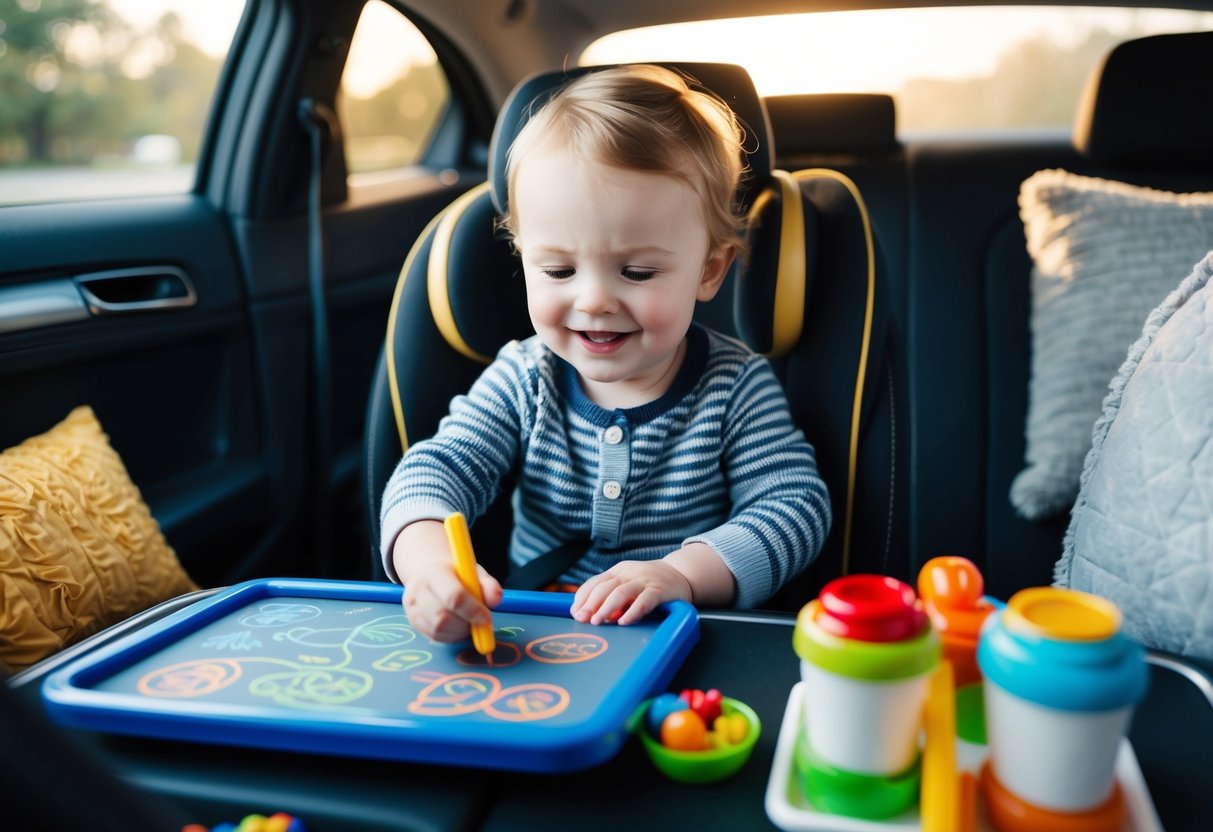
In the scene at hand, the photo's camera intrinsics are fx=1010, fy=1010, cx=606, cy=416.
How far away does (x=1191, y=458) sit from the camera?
764mm

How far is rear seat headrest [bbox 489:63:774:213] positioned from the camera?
1.19 metres

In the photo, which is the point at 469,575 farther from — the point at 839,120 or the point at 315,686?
the point at 839,120

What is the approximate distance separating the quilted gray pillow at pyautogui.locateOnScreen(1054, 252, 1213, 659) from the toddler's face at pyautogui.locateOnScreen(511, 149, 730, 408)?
0.43m

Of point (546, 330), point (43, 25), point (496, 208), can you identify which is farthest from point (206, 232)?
point (546, 330)

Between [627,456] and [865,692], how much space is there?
65 centimetres

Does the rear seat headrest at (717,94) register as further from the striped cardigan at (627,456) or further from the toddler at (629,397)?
the striped cardigan at (627,456)

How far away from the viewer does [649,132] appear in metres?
1.03

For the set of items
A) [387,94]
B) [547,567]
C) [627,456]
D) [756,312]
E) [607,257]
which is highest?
[387,94]

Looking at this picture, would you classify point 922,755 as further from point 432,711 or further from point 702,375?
point 702,375

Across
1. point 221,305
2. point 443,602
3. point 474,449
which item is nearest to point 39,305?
point 221,305

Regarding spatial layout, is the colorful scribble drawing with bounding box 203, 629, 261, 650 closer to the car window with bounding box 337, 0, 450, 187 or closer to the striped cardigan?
the striped cardigan

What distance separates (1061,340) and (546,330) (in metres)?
0.91

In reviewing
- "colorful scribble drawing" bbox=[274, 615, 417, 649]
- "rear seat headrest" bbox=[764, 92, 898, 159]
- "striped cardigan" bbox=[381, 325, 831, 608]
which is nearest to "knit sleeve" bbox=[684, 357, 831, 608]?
"striped cardigan" bbox=[381, 325, 831, 608]

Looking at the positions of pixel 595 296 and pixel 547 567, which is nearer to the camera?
pixel 595 296
